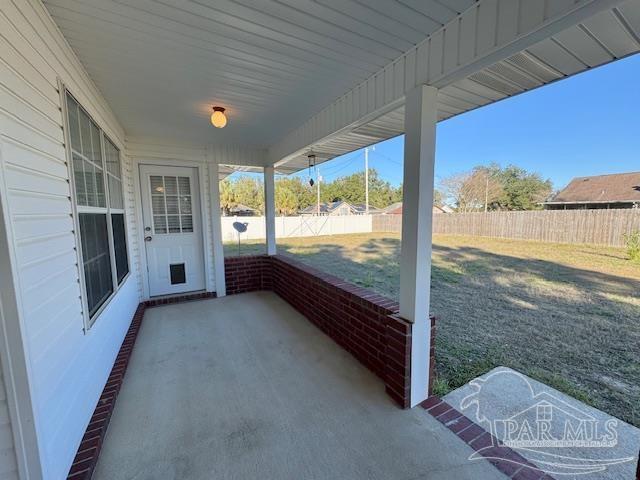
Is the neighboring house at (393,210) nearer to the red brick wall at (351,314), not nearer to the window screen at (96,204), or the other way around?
the red brick wall at (351,314)

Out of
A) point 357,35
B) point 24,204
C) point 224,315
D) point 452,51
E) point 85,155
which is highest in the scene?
point 357,35

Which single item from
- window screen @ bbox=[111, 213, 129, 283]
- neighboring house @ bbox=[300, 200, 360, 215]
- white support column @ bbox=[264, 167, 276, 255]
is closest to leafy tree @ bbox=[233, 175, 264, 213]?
neighboring house @ bbox=[300, 200, 360, 215]

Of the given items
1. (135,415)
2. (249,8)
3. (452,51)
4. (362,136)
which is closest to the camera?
(249,8)

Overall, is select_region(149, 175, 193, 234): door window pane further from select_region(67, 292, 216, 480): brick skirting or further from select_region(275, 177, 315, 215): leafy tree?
select_region(275, 177, 315, 215): leafy tree

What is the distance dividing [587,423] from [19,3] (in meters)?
3.73

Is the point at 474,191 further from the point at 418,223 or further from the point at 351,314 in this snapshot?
the point at 418,223

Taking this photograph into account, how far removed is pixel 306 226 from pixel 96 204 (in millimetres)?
11692

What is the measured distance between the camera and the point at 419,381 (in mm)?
1902

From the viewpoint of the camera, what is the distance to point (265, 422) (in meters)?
1.77

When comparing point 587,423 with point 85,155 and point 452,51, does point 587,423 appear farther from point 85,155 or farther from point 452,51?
point 85,155

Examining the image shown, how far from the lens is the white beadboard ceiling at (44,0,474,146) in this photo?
1.41m

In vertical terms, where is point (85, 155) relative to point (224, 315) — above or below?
above

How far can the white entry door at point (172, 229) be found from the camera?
403cm

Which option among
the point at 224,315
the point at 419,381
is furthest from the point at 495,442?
the point at 224,315
